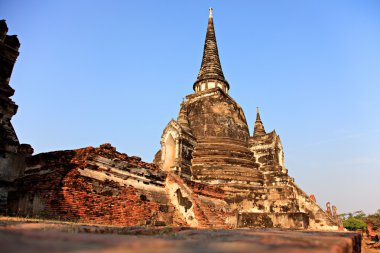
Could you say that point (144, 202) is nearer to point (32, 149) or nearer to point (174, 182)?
point (174, 182)

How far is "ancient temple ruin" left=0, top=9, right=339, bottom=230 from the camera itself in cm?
690

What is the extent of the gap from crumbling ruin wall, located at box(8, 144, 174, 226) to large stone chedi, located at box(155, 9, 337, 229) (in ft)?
8.56

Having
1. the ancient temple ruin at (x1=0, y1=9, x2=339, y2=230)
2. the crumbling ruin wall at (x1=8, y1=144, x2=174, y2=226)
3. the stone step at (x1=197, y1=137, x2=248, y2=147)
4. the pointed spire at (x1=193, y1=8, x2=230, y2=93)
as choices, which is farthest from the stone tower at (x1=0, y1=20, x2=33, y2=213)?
the pointed spire at (x1=193, y1=8, x2=230, y2=93)

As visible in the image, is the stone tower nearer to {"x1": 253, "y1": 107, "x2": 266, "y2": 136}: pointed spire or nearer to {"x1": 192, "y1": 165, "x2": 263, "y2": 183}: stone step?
{"x1": 192, "y1": 165, "x2": 263, "y2": 183}: stone step

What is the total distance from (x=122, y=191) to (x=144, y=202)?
0.82 metres

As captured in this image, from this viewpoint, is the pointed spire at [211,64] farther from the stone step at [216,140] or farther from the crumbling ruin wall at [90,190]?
the crumbling ruin wall at [90,190]

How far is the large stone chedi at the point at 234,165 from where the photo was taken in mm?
14188

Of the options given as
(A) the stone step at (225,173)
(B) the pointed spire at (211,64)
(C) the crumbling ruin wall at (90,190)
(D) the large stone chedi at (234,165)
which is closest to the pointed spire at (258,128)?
(D) the large stone chedi at (234,165)

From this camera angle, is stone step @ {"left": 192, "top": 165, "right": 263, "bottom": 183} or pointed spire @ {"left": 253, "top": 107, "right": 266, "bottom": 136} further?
pointed spire @ {"left": 253, "top": 107, "right": 266, "bottom": 136}

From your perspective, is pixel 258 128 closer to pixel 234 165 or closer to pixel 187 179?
pixel 234 165

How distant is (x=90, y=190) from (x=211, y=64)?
704 inches

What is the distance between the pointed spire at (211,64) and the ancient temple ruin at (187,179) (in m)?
0.10

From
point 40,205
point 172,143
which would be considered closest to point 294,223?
point 172,143

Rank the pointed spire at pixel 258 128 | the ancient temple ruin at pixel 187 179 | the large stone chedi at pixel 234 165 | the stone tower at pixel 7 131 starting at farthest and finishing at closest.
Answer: the pointed spire at pixel 258 128 → the large stone chedi at pixel 234 165 → the ancient temple ruin at pixel 187 179 → the stone tower at pixel 7 131
